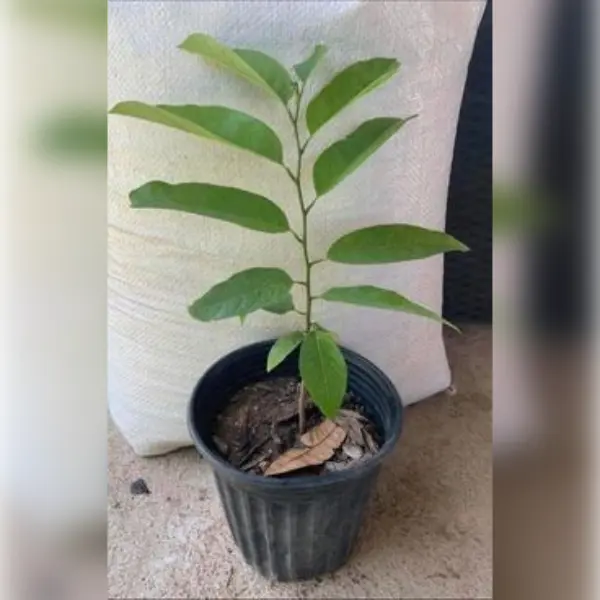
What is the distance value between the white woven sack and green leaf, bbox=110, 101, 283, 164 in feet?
0.17

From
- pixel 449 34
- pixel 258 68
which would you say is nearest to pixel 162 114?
pixel 258 68

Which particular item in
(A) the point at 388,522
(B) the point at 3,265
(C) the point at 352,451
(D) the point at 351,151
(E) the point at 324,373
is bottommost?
(A) the point at 388,522

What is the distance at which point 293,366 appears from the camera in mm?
1104

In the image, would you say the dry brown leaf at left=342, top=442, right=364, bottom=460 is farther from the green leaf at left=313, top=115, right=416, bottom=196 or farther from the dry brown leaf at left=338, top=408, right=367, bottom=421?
the green leaf at left=313, top=115, right=416, bottom=196

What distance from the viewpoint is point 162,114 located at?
82 centimetres

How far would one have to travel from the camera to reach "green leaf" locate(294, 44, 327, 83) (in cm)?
85

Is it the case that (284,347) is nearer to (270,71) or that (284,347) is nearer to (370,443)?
(370,443)

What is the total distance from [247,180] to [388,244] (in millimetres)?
169

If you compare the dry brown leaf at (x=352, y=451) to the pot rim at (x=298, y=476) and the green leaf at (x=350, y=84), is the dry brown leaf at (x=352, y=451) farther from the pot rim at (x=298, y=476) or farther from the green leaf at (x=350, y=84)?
the green leaf at (x=350, y=84)

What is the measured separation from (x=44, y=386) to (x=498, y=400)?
0.39 meters

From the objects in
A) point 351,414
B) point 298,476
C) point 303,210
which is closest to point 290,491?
point 298,476

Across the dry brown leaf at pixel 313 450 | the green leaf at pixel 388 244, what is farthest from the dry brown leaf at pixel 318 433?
the green leaf at pixel 388 244

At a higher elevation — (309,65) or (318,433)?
(309,65)

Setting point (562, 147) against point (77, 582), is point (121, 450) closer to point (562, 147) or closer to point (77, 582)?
point (77, 582)
